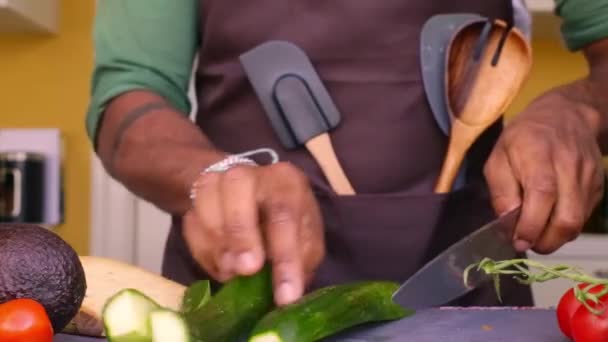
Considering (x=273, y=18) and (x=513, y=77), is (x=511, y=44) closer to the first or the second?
(x=513, y=77)

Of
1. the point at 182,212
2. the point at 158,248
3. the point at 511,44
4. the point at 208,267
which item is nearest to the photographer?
the point at 208,267

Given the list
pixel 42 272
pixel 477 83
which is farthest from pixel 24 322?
pixel 477 83

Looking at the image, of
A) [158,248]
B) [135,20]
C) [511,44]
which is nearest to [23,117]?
[158,248]

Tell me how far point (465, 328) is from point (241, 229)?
0.22 m

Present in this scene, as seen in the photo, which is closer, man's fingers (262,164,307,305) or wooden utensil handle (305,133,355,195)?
man's fingers (262,164,307,305)

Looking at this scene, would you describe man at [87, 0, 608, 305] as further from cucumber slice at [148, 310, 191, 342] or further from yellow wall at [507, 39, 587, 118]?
yellow wall at [507, 39, 587, 118]

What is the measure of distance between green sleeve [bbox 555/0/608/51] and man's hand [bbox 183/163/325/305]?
20.2 inches

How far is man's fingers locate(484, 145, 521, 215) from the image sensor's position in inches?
30.8

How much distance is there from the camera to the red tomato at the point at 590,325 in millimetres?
585

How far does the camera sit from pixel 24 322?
Result: 54 centimetres

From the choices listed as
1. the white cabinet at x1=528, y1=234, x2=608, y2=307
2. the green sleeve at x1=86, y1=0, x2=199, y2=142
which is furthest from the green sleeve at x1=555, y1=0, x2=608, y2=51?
the white cabinet at x1=528, y1=234, x2=608, y2=307

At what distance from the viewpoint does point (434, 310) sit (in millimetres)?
747

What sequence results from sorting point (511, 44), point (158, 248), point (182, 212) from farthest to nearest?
point (158, 248)
point (511, 44)
point (182, 212)

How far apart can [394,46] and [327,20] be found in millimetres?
81
